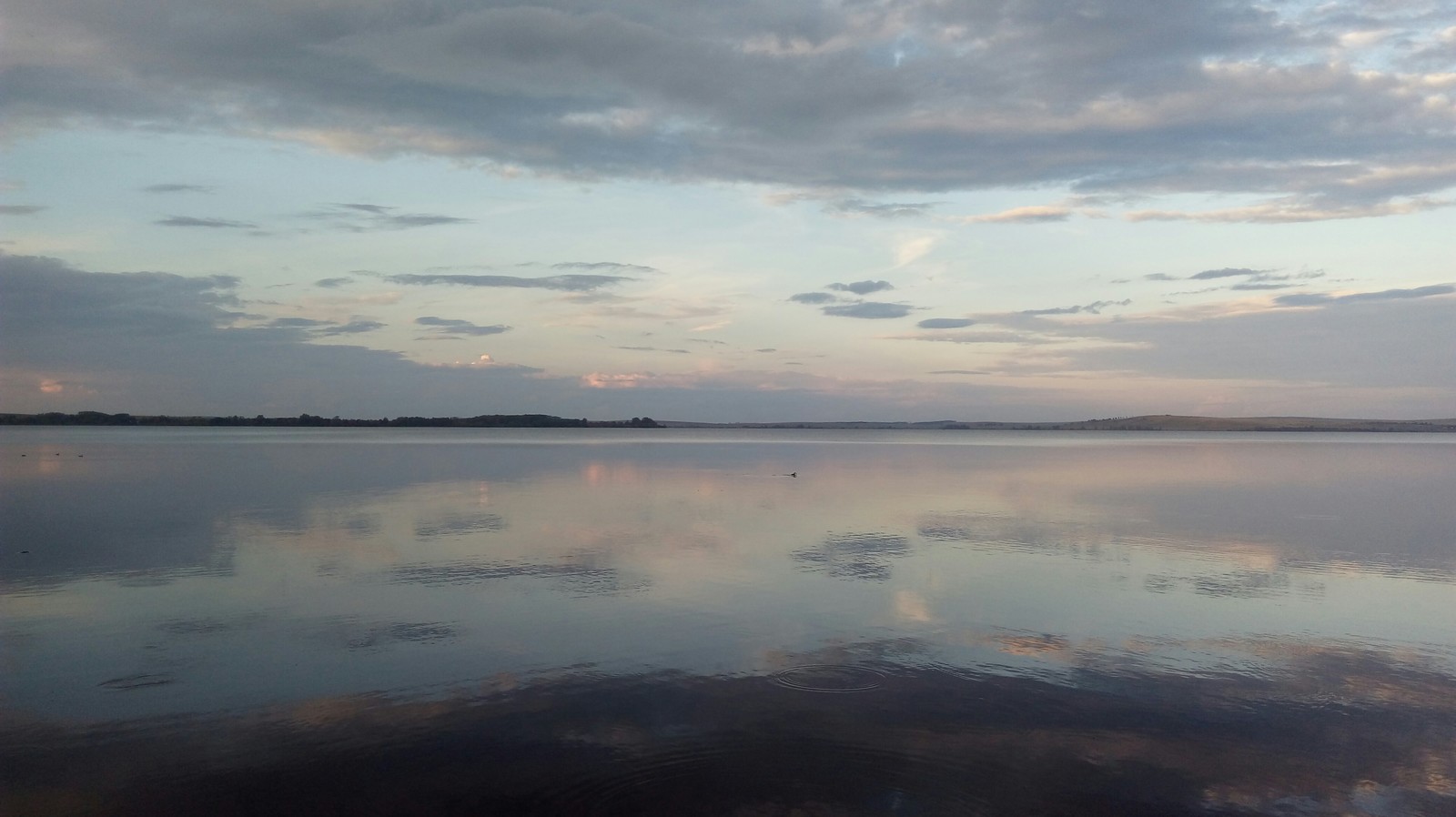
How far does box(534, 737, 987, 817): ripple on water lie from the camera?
7.04 m

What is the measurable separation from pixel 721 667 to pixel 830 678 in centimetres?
127

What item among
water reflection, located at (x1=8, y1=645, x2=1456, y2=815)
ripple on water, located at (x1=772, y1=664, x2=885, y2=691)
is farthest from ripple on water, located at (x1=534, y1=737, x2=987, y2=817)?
ripple on water, located at (x1=772, y1=664, x2=885, y2=691)

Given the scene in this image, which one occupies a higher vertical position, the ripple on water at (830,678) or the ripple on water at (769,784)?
the ripple on water at (830,678)

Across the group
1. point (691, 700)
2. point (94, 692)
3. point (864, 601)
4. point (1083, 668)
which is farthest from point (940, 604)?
point (94, 692)

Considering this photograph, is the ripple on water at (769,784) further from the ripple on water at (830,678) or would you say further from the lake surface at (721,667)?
the ripple on water at (830,678)

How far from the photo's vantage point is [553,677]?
10.3 m

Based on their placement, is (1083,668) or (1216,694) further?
(1083,668)

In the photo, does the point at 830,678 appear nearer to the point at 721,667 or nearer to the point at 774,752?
the point at 721,667

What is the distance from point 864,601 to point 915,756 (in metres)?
6.35

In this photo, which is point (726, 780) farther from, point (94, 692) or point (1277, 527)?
point (1277, 527)

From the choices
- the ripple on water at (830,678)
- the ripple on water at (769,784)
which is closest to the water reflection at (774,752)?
the ripple on water at (769,784)

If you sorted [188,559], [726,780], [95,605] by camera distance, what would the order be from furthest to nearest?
[188,559]
[95,605]
[726,780]

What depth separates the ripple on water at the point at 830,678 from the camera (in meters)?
9.97

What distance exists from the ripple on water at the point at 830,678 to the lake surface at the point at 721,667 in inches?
2.6
